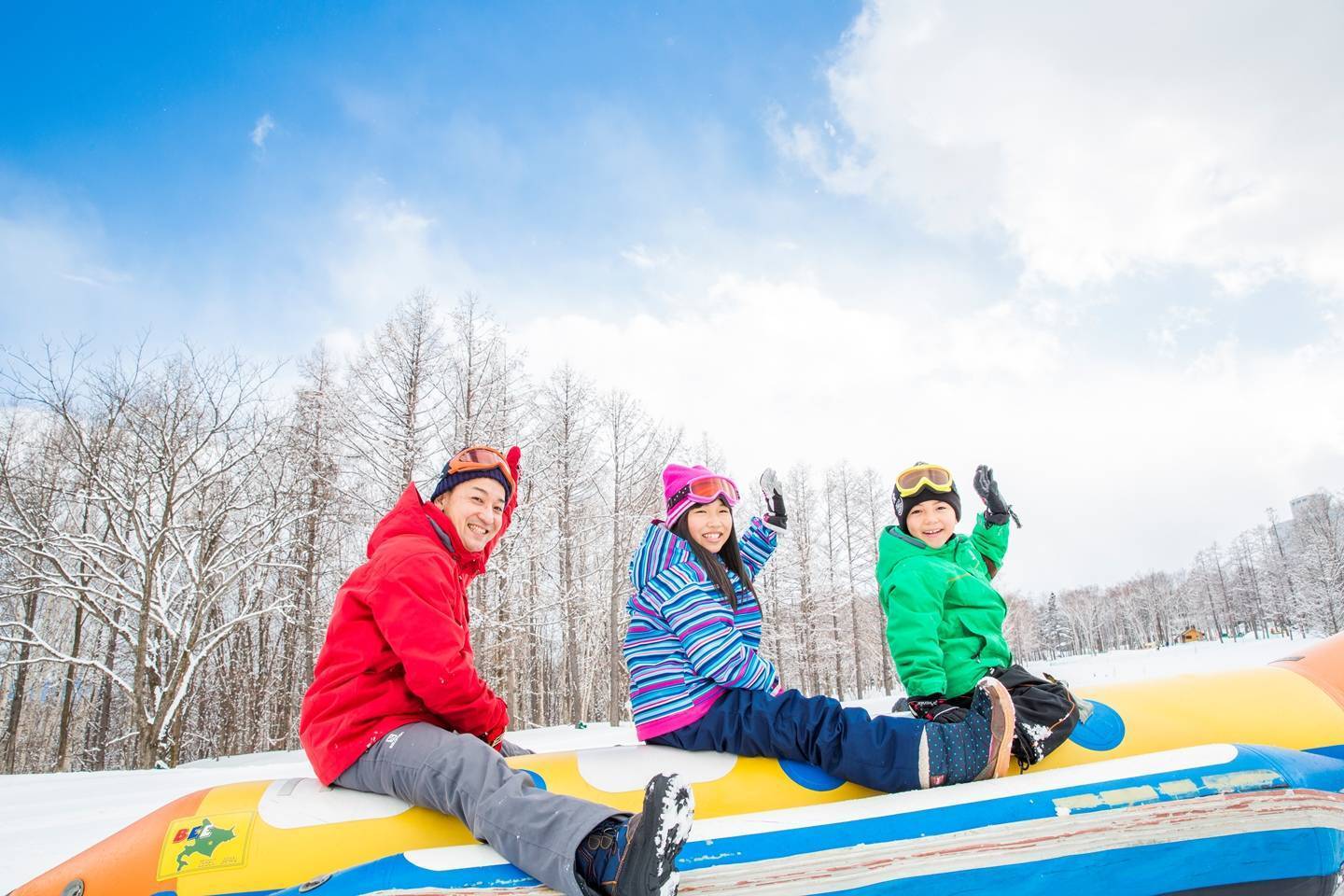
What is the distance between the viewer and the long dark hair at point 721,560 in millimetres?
2842

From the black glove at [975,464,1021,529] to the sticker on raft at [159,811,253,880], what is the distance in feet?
12.0

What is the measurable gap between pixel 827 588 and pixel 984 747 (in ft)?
73.5

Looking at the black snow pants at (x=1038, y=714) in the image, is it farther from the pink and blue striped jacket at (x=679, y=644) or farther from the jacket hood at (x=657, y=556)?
the jacket hood at (x=657, y=556)

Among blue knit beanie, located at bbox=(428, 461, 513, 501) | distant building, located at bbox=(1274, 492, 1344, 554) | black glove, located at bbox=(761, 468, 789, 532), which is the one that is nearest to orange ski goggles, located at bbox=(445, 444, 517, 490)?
blue knit beanie, located at bbox=(428, 461, 513, 501)

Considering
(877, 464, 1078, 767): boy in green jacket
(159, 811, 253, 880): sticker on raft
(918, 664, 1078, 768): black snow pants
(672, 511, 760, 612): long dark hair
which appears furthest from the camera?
(672, 511, 760, 612): long dark hair

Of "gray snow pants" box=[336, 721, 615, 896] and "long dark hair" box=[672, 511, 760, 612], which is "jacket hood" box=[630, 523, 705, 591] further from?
"gray snow pants" box=[336, 721, 615, 896]

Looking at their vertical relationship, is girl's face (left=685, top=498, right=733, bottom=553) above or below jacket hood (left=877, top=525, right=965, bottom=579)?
above

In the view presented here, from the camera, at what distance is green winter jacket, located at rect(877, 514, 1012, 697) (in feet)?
9.09

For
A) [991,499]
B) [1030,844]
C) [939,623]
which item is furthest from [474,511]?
[991,499]

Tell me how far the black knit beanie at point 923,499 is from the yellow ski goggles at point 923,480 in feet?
0.06

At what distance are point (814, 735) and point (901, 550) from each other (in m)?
1.11

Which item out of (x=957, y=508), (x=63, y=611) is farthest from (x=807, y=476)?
(x=63, y=611)

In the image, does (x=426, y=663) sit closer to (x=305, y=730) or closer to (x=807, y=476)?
(x=305, y=730)

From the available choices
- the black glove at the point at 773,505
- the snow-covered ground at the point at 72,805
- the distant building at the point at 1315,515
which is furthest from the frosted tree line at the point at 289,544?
the distant building at the point at 1315,515
